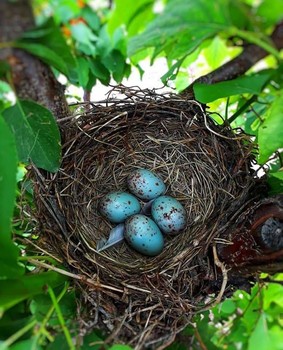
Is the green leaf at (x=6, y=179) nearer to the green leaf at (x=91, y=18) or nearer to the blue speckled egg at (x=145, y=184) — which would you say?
the green leaf at (x=91, y=18)

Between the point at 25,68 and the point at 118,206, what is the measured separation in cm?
62

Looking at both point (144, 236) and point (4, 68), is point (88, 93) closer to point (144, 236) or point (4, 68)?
point (144, 236)

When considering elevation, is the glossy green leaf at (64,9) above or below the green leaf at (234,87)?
above

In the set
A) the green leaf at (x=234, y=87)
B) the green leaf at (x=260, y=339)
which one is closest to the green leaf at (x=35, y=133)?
the green leaf at (x=234, y=87)

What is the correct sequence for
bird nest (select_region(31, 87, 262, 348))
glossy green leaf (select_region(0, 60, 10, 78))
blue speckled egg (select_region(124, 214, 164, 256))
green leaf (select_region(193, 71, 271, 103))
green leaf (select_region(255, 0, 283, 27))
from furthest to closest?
blue speckled egg (select_region(124, 214, 164, 256))
bird nest (select_region(31, 87, 262, 348))
green leaf (select_region(193, 71, 271, 103))
glossy green leaf (select_region(0, 60, 10, 78))
green leaf (select_region(255, 0, 283, 27))

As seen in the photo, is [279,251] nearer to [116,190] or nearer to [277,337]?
[277,337]

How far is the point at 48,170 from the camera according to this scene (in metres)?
1.03

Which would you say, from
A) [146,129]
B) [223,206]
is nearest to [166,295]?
[223,206]

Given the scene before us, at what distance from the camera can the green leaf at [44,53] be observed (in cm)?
69

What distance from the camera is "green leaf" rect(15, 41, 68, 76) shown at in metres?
0.69

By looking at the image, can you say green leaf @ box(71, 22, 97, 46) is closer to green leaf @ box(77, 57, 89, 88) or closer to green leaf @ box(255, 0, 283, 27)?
green leaf @ box(77, 57, 89, 88)

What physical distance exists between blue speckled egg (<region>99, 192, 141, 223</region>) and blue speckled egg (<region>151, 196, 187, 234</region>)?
0.06m

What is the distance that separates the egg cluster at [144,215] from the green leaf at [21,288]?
388 mm

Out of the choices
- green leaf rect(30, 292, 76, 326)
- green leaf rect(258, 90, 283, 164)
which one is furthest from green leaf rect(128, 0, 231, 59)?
green leaf rect(30, 292, 76, 326)
